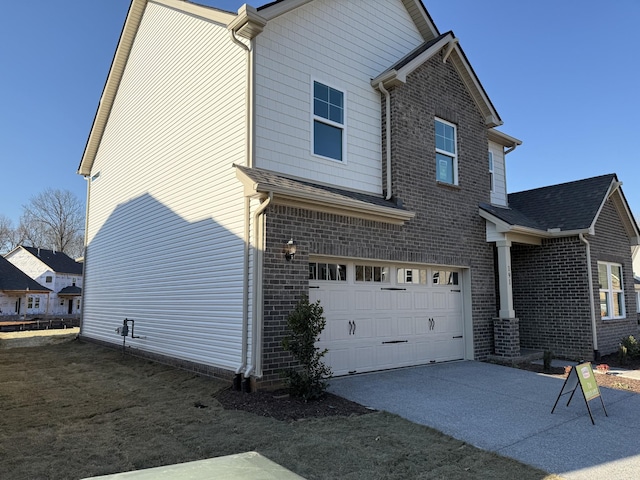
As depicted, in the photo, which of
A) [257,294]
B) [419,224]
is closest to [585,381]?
[419,224]

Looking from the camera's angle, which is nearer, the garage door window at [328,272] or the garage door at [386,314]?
the garage door window at [328,272]

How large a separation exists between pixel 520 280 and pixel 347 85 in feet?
25.5

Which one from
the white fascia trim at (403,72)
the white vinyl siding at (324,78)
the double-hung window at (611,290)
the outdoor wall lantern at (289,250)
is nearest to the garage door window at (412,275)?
the white vinyl siding at (324,78)

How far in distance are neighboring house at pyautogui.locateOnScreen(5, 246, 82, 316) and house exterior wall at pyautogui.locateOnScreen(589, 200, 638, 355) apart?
1729 inches

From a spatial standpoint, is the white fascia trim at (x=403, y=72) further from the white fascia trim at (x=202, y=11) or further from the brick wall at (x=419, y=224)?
the white fascia trim at (x=202, y=11)

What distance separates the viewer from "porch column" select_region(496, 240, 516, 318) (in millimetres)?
11125

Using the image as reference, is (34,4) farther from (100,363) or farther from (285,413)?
(285,413)

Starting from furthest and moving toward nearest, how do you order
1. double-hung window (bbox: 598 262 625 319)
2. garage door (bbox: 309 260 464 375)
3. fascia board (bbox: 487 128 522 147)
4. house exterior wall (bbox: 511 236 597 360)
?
fascia board (bbox: 487 128 522 147), double-hung window (bbox: 598 262 625 319), house exterior wall (bbox: 511 236 597 360), garage door (bbox: 309 260 464 375)

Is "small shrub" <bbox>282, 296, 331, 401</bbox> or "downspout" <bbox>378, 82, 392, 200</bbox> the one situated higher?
"downspout" <bbox>378, 82, 392, 200</bbox>

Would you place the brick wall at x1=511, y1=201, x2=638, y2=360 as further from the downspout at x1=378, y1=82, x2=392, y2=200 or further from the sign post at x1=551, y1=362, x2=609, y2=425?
the sign post at x1=551, y1=362, x2=609, y2=425

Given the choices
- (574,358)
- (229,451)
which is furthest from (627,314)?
(229,451)

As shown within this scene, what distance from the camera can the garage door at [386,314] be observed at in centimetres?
848

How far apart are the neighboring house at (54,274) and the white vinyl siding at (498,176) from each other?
41.6 m

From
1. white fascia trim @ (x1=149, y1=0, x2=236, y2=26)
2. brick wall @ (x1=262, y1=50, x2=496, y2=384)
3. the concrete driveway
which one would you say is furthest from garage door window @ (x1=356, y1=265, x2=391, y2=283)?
white fascia trim @ (x1=149, y1=0, x2=236, y2=26)
